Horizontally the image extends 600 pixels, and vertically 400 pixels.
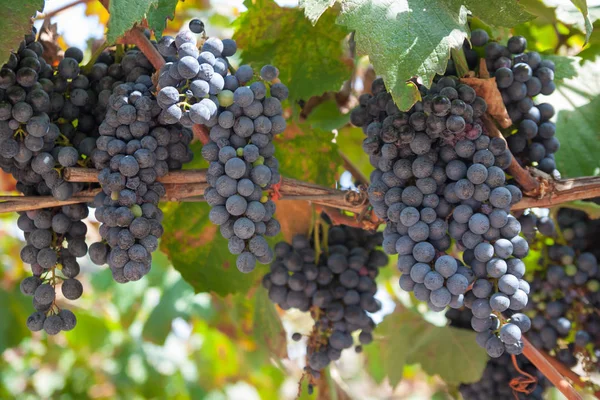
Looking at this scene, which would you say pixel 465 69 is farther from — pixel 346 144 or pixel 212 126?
pixel 346 144

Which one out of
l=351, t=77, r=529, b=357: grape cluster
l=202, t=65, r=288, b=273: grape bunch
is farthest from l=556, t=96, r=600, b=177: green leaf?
l=202, t=65, r=288, b=273: grape bunch

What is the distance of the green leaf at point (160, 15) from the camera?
1041 mm

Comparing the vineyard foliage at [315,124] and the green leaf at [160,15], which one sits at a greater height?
the green leaf at [160,15]

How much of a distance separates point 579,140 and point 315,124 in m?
0.63

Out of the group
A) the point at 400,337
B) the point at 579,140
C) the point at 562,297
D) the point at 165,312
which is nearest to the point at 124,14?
the point at 579,140

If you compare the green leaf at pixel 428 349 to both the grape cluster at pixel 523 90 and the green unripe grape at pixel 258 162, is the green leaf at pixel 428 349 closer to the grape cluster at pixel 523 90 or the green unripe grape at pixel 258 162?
the grape cluster at pixel 523 90

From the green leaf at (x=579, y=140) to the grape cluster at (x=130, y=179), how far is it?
89 centimetres

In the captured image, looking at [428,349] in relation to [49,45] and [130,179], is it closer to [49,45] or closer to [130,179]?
[130,179]

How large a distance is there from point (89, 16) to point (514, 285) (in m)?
1.83

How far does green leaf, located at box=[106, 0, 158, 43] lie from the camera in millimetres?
948

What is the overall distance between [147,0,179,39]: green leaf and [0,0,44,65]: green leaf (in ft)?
0.58

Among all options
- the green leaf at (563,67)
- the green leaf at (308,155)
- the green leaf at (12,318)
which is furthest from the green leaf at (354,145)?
the green leaf at (12,318)

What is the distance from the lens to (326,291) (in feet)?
4.66

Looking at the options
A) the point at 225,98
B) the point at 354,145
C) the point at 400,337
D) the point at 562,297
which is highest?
the point at 225,98
